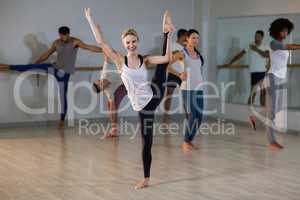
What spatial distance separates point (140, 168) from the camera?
565cm

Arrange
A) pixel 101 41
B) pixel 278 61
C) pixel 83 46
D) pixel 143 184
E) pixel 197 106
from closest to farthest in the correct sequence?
1. pixel 101 41
2. pixel 143 184
3. pixel 197 106
4. pixel 278 61
5. pixel 83 46

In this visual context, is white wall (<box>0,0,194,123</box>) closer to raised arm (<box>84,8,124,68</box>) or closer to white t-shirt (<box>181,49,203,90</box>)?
white t-shirt (<box>181,49,203,90</box>)

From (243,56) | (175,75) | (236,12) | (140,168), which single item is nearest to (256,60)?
(243,56)

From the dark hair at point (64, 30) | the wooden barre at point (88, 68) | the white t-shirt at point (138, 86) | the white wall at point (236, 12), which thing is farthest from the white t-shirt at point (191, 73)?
the wooden barre at point (88, 68)

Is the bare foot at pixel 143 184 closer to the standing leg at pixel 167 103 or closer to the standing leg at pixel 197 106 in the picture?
the standing leg at pixel 197 106

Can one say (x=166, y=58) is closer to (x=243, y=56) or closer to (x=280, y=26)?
(x=280, y=26)

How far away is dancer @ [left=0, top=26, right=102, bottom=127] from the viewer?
8477mm

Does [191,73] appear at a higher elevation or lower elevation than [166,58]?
lower

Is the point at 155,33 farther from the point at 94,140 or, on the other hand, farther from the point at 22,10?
the point at 94,140

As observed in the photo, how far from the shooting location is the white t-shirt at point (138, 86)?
4.76 metres

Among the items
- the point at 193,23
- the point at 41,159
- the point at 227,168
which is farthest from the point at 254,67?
the point at 41,159

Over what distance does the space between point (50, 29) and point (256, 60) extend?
3.33 metres

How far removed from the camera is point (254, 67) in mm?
8852

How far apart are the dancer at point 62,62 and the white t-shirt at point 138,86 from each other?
12.5 ft
